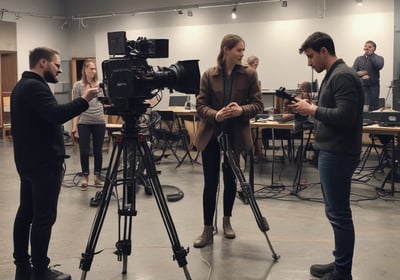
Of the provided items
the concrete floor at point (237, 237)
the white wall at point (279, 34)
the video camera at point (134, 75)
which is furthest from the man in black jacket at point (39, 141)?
the white wall at point (279, 34)

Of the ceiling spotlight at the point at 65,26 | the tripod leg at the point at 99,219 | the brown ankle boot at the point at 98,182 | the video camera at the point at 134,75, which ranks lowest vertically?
the brown ankle boot at the point at 98,182

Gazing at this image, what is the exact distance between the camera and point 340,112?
247 cm

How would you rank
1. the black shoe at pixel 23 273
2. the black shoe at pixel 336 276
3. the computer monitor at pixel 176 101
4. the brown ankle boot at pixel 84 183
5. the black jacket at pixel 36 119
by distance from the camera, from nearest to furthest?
1. the black jacket at pixel 36 119
2. the black shoe at pixel 336 276
3. the black shoe at pixel 23 273
4. the brown ankle boot at pixel 84 183
5. the computer monitor at pixel 176 101

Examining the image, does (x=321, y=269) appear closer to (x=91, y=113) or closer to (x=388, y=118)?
(x=388, y=118)

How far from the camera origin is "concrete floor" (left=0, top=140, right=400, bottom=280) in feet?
9.91

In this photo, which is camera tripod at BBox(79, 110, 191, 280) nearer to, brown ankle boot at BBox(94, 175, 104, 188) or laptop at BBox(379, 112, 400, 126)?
brown ankle boot at BBox(94, 175, 104, 188)

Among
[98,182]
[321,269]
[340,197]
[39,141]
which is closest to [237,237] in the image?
[321,269]

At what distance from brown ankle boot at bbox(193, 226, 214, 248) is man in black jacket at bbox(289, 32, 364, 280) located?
1.00 metres

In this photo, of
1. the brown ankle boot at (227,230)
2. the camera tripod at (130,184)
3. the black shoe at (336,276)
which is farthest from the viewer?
the brown ankle boot at (227,230)

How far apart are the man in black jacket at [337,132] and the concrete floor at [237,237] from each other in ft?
1.46

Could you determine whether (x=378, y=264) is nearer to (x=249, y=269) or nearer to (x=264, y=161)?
(x=249, y=269)

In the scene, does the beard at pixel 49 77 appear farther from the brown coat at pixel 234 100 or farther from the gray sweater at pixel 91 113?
the gray sweater at pixel 91 113

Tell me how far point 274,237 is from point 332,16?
21.7ft

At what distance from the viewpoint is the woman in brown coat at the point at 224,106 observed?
10.9 ft
